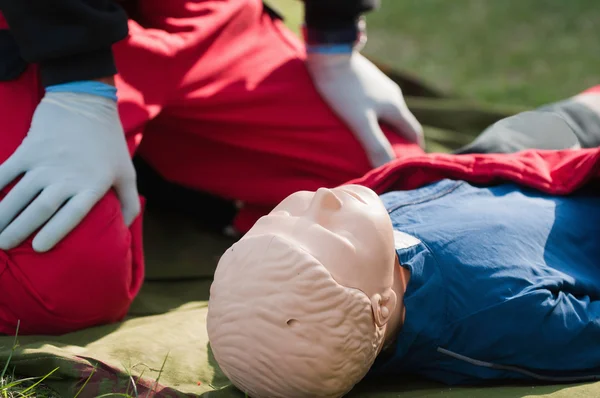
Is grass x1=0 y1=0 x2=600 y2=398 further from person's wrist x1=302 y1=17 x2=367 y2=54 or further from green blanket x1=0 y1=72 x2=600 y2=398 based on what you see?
green blanket x1=0 y1=72 x2=600 y2=398

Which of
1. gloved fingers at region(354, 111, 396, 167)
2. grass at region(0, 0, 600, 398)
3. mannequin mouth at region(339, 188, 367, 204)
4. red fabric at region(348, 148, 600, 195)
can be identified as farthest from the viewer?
grass at region(0, 0, 600, 398)

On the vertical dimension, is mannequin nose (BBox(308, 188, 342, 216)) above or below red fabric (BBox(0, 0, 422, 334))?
above

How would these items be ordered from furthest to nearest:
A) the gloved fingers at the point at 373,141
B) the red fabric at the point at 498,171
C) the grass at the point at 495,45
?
the grass at the point at 495,45 < the gloved fingers at the point at 373,141 < the red fabric at the point at 498,171

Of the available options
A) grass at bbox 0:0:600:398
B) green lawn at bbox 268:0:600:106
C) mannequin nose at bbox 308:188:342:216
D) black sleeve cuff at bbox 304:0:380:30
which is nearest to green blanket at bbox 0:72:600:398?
mannequin nose at bbox 308:188:342:216

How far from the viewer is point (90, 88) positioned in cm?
134

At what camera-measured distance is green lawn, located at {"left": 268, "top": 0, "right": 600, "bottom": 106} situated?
3.27 meters

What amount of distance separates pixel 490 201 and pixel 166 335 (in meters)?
0.55

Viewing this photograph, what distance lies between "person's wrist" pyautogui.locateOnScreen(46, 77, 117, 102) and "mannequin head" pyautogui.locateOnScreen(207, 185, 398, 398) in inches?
17.4

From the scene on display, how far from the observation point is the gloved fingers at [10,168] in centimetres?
125

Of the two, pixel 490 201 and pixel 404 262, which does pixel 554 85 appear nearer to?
pixel 490 201

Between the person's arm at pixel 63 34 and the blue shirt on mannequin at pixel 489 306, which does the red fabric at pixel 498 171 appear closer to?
the blue shirt on mannequin at pixel 489 306

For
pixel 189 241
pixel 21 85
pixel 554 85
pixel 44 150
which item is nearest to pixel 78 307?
pixel 44 150

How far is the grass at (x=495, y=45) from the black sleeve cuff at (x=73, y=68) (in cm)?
142

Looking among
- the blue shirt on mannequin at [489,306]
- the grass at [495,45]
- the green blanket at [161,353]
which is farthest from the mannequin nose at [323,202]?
the grass at [495,45]
